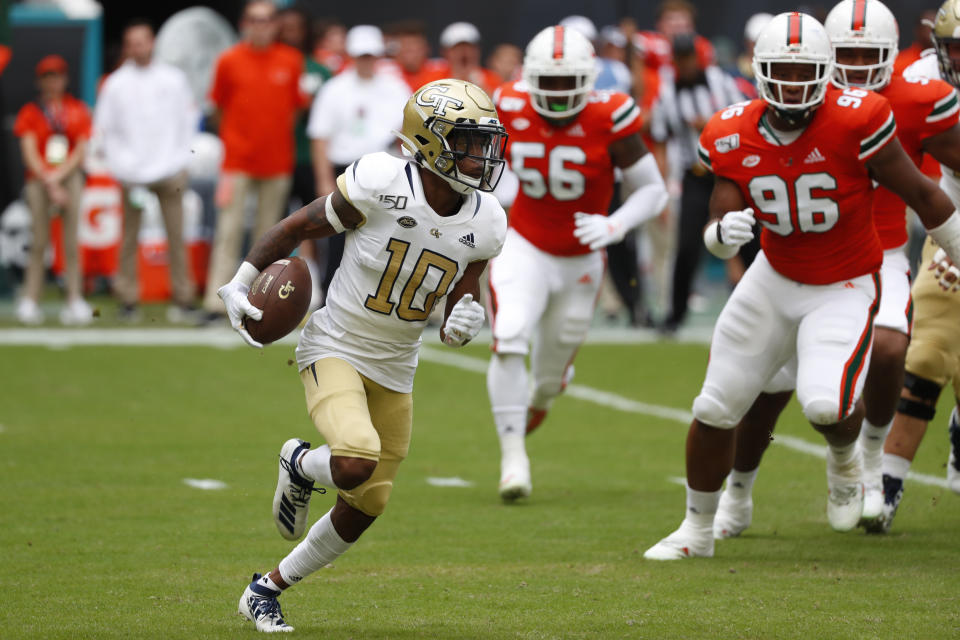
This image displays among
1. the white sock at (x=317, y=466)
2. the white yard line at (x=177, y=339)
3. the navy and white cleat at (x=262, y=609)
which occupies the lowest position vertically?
the white yard line at (x=177, y=339)

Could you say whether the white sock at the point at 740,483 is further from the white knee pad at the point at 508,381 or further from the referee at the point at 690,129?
the referee at the point at 690,129

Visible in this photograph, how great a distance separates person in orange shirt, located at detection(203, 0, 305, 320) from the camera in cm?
1158

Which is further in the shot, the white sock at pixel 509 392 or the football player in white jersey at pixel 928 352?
the white sock at pixel 509 392

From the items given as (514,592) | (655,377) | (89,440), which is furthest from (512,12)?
(514,592)

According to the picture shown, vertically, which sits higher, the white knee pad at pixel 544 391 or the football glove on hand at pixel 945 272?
the football glove on hand at pixel 945 272

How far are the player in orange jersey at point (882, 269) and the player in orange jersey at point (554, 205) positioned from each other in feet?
3.38

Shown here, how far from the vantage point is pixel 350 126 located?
11570mm

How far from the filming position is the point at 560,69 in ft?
21.1

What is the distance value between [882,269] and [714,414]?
3.48 feet

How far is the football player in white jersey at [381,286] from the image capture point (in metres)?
4.34

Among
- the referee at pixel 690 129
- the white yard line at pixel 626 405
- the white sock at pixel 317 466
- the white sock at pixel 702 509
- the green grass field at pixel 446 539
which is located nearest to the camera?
the white sock at pixel 317 466

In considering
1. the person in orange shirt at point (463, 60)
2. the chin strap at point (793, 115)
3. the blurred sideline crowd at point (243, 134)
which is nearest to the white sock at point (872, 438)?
the chin strap at point (793, 115)

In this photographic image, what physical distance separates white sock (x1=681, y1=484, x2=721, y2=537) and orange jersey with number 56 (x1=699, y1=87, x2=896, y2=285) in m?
0.79

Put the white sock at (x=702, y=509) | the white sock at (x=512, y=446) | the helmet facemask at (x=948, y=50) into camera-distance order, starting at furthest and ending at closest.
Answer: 1. the white sock at (x=512, y=446)
2. the helmet facemask at (x=948, y=50)
3. the white sock at (x=702, y=509)
